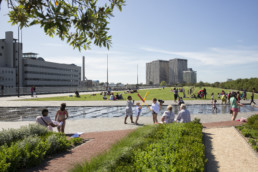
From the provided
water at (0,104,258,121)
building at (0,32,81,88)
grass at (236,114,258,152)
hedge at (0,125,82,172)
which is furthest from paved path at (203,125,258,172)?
building at (0,32,81,88)

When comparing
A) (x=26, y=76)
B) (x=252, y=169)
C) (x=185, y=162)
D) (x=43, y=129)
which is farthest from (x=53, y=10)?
(x=26, y=76)

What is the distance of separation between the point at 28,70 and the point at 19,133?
90.0m

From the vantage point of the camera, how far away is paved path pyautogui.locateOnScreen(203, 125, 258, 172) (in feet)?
19.7

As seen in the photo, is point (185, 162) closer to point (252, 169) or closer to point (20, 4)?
point (252, 169)

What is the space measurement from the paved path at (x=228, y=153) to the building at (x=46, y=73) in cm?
9010

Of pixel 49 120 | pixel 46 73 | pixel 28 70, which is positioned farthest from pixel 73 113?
pixel 46 73

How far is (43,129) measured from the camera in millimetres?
7941

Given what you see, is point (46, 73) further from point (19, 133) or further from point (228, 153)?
point (228, 153)

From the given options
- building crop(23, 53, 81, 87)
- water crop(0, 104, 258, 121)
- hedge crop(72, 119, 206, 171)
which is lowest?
water crop(0, 104, 258, 121)

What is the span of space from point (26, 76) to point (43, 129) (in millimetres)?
89342

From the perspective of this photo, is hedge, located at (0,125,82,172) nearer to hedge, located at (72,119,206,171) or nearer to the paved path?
hedge, located at (72,119,206,171)

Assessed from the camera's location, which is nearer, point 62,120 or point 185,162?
point 185,162

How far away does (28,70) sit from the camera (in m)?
88.7

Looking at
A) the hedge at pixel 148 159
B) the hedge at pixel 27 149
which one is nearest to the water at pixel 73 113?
the hedge at pixel 27 149
